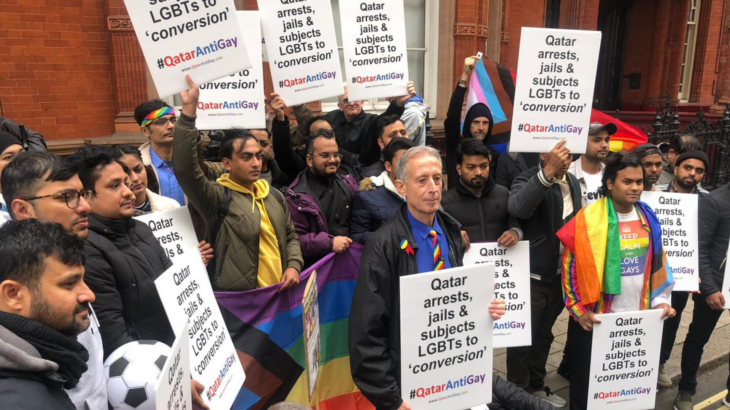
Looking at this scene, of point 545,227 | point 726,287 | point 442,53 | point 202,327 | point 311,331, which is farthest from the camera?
point 442,53

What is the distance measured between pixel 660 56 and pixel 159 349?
18.7 m

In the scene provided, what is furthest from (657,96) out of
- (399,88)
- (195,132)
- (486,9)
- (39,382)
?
(39,382)

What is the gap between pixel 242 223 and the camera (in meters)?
3.29

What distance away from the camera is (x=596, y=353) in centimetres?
347

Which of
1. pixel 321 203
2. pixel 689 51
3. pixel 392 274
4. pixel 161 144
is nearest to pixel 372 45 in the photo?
pixel 321 203

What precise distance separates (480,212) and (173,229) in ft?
7.07

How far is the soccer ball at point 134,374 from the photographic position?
2.04 meters

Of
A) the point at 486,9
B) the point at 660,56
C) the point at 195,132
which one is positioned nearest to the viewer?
the point at 195,132

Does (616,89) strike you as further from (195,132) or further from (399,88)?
(195,132)

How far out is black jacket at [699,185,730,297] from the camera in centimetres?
413

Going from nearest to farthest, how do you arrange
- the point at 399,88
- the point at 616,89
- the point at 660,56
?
the point at 399,88
the point at 660,56
the point at 616,89

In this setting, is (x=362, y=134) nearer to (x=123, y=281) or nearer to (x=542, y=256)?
(x=542, y=256)

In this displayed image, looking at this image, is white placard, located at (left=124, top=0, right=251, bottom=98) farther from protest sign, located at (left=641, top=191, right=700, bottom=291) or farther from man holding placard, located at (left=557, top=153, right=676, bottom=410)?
protest sign, located at (left=641, top=191, right=700, bottom=291)

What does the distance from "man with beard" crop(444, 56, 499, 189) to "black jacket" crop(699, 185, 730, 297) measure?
5.80 feet
